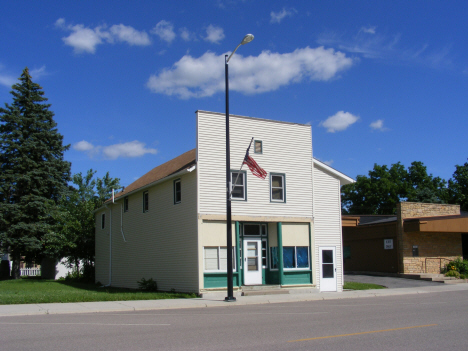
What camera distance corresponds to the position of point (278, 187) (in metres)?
23.6

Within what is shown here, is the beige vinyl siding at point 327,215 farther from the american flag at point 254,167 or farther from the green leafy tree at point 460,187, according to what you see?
the green leafy tree at point 460,187

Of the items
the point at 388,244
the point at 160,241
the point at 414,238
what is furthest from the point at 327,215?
the point at 414,238

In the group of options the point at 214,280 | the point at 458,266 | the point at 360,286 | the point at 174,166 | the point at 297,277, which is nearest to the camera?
the point at 214,280

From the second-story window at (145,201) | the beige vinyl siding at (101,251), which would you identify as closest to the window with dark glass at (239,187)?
the second-story window at (145,201)

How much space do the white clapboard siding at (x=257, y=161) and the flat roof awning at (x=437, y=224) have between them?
974 centimetres

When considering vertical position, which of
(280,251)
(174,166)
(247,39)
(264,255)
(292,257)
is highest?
(247,39)

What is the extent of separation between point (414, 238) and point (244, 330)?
2399 centimetres

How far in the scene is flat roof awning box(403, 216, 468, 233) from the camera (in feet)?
98.1

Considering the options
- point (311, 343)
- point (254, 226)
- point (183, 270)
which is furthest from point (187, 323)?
point (254, 226)

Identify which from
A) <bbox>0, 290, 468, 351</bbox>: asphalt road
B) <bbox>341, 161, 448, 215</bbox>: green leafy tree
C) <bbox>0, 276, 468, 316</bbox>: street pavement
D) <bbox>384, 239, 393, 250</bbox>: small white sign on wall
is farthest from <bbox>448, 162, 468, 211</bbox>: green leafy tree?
<bbox>0, 290, 468, 351</bbox>: asphalt road

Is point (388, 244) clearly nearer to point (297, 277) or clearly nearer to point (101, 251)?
point (297, 277)

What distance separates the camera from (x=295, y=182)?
78.8 feet

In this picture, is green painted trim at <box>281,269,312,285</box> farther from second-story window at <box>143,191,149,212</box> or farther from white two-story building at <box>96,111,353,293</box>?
second-story window at <box>143,191,149,212</box>

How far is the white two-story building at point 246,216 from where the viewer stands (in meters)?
21.4
